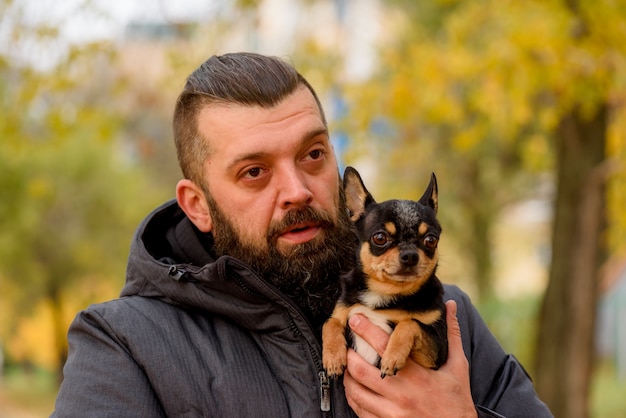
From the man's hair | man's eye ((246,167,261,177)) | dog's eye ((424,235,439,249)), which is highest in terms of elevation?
the man's hair

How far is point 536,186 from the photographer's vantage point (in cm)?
2130

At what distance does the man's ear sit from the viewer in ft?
11.1

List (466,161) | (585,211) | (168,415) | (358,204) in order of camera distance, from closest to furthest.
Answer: (168,415) < (358,204) < (585,211) < (466,161)

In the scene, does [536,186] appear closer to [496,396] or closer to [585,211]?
[585,211]

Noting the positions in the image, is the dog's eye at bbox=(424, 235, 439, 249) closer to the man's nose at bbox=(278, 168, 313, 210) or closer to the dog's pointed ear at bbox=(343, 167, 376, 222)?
the dog's pointed ear at bbox=(343, 167, 376, 222)

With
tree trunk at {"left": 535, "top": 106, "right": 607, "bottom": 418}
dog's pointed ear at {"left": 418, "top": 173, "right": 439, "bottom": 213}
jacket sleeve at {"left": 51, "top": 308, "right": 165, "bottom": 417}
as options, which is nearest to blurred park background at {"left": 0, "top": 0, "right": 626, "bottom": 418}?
tree trunk at {"left": 535, "top": 106, "right": 607, "bottom": 418}

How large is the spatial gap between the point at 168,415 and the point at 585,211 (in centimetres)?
715

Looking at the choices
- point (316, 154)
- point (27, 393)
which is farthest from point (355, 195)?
point (27, 393)

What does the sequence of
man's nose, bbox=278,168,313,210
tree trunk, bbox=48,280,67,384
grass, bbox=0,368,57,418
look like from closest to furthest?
1. man's nose, bbox=278,168,313,210
2. grass, bbox=0,368,57,418
3. tree trunk, bbox=48,280,67,384

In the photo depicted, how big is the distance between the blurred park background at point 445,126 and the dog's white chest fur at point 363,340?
1.02 metres

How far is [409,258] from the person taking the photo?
285 centimetres

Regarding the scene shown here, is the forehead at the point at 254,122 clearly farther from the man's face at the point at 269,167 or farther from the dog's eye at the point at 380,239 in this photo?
the dog's eye at the point at 380,239

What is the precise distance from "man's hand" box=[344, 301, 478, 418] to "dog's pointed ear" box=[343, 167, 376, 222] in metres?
0.49

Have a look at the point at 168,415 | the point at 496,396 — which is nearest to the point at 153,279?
Answer: the point at 168,415
